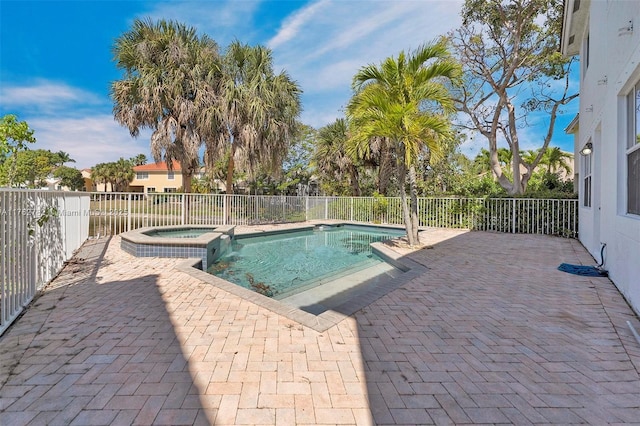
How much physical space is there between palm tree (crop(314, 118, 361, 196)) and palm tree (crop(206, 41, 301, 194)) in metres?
4.83

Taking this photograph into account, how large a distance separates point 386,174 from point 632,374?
591 inches

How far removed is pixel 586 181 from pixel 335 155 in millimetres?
12026

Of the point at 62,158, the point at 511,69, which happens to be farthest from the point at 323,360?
the point at 62,158

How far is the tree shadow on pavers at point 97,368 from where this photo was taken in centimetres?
A: 175

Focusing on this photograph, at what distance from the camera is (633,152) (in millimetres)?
3682

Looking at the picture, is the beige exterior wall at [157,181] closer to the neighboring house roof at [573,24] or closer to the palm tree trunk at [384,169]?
the palm tree trunk at [384,169]

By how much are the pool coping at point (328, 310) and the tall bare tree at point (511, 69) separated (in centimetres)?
1241

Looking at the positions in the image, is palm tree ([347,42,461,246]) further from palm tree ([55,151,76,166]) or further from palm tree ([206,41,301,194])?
palm tree ([55,151,76,166])

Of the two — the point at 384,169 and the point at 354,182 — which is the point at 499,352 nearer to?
the point at 384,169

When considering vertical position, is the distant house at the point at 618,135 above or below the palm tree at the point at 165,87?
below

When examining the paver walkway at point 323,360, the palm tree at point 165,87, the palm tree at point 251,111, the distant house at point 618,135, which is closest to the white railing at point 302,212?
the palm tree at point 251,111

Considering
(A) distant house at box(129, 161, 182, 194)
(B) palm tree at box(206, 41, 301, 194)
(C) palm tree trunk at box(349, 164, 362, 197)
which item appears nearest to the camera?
(B) palm tree at box(206, 41, 301, 194)

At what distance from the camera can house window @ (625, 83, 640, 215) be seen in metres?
3.55

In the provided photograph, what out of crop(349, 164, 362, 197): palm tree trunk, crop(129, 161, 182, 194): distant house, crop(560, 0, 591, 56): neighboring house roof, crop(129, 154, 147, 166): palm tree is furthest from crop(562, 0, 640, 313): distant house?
crop(129, 154, 147, 166): palm tree
